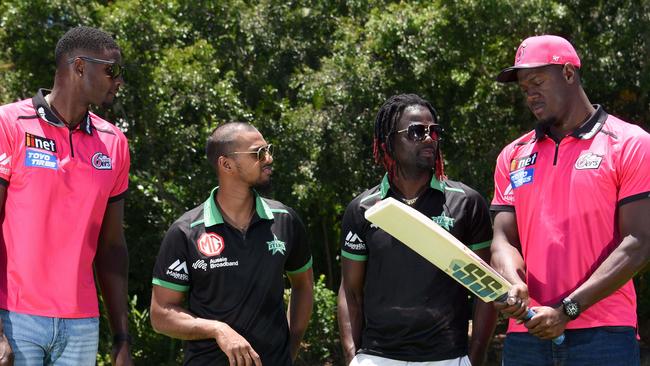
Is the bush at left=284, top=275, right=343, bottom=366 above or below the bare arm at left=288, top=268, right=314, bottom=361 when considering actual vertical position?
below

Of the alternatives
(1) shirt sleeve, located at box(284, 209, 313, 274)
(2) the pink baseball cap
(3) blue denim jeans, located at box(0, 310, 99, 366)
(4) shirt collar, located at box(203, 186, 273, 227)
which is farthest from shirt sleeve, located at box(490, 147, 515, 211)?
(3) blue denim jeans, located at box(0, 310, 99, 366)

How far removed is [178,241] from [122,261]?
319mm

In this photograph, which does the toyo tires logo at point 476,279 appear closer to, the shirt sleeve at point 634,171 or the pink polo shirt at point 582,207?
the pink polo shirt at point 582,207

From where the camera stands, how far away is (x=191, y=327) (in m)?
5.22

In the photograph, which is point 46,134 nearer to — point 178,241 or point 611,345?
point 178,241

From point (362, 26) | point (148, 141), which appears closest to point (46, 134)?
point (148, 141)

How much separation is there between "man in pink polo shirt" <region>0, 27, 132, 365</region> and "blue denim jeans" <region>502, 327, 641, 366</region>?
2.14 meters

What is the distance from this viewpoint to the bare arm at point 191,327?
16.6ft

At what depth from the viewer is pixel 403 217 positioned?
4.49m

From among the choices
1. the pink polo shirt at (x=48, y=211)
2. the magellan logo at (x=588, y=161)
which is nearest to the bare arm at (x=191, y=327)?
the pink polo shirt at (x=48, y=211)

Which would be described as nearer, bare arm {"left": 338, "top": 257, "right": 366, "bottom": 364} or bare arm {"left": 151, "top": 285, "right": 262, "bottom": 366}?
bare arm {"left": 151, "top": 285, "right": 262, "bottom": 366}

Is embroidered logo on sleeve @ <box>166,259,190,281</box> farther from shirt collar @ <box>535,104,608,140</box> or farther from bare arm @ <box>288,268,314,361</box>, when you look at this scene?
shirt collar @ <box>535,104,608,140</box>

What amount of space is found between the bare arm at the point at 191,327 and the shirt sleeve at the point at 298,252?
0.66 meters

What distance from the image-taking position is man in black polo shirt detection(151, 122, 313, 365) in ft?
17.3
